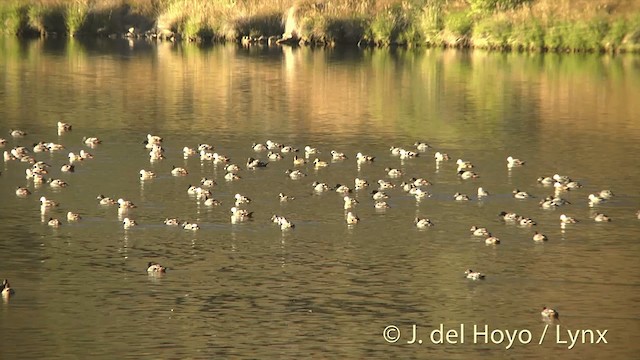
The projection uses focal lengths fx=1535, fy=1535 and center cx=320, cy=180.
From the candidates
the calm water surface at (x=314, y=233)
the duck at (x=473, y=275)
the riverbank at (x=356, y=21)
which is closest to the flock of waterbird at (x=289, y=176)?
the duck at (x=473, y=275)

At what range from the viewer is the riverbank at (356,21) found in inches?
3034

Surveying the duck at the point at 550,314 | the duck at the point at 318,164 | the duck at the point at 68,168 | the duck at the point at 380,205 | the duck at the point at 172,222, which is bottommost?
the duck at the point at 550,314

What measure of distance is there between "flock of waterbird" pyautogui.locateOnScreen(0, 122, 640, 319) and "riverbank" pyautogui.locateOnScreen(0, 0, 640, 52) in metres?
32.7

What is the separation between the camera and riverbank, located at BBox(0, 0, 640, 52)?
253 ft

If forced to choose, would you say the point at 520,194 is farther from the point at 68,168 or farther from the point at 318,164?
the point at 68,168

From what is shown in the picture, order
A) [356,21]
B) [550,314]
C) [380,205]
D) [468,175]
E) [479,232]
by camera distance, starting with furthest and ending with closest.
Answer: [356,21] < [468,175] < [380,205] < [479,232] < [550,314]

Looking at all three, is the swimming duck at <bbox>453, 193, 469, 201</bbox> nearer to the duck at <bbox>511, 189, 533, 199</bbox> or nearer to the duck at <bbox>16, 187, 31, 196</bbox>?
the duck at <bbox>511, 189, 533, 199</bbox>

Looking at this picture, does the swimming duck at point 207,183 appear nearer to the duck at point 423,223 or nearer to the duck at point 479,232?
the duck at point 423,223

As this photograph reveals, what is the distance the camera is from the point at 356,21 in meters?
82.4

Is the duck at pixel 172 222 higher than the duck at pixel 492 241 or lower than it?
higher

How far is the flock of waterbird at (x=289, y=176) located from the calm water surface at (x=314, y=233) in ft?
0.86

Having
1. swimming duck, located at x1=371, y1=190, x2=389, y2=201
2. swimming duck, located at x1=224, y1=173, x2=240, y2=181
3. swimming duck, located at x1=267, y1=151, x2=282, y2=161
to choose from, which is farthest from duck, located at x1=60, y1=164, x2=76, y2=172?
swimming duck, located at x1=371, y1=190, x2=389, y2=201

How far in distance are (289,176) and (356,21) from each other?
142ft

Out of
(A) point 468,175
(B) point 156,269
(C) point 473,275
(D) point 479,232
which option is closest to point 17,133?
(A) point 468,175
